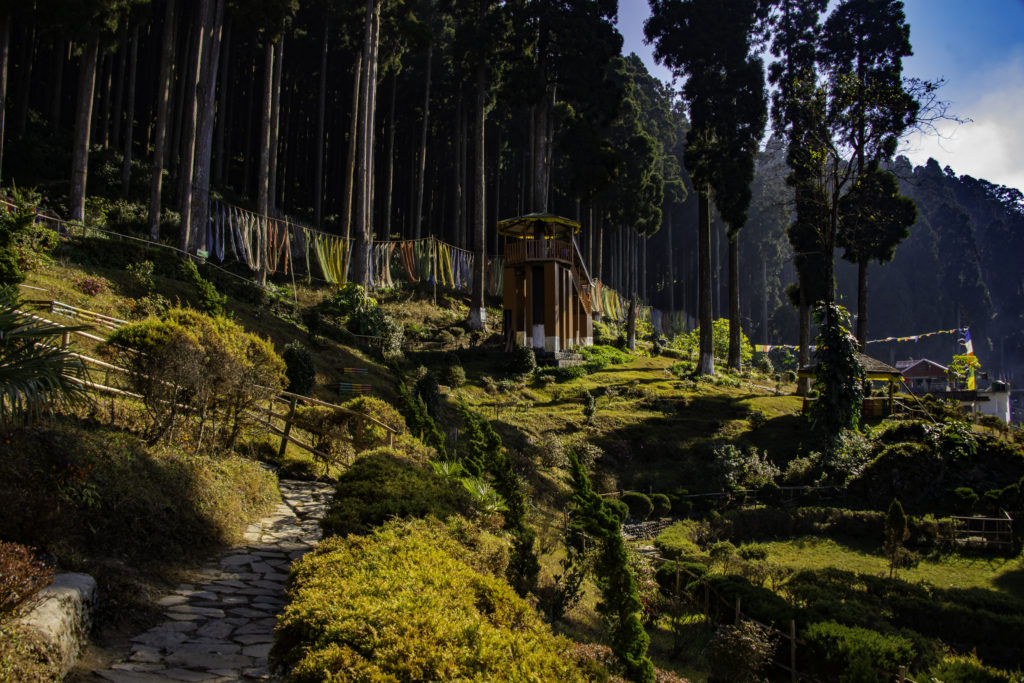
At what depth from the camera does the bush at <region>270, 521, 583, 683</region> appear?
3.27 m

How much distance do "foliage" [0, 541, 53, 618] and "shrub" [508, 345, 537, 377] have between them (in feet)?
71.1

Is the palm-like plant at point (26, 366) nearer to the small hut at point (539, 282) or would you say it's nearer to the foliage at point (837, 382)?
the foliage at point (837, 382)

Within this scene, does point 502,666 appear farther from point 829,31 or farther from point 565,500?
point 829,31

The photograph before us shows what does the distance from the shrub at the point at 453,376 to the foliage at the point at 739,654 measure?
15.5 meters

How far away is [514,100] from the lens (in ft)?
106

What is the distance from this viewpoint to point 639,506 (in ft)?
53.7

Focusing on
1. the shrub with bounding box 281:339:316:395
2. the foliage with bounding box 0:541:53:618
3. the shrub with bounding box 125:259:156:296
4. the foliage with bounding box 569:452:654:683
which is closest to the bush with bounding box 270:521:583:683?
the foliage with bounding box 0:541:53:618

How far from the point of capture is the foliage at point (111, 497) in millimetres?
5035

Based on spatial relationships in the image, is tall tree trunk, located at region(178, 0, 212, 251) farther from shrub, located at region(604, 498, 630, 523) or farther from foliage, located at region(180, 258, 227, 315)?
shrub, located at region(604, 498, 630, 523)

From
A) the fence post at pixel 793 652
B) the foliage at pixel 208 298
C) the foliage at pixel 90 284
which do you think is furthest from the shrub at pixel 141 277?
the fence post at pixel 793 652

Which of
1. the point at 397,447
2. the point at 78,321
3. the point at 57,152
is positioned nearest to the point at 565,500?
the point at 397,447

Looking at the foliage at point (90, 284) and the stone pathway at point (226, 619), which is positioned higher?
the foliage at point (90, 284)

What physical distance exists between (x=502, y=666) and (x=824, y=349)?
65.5 ft

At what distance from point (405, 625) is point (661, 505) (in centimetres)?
1415
